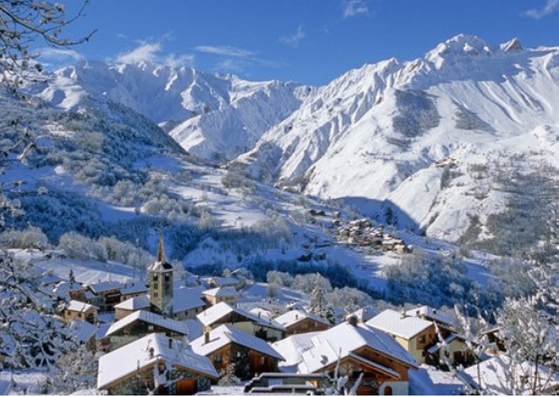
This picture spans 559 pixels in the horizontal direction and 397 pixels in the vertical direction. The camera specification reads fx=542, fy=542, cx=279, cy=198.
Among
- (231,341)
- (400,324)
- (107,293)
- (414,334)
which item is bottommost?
(414,334)

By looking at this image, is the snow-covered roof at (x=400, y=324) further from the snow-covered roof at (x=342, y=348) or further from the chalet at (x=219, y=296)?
the chalet at (x=219, y=296)

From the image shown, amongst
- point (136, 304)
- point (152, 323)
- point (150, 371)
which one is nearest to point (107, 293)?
point (136, 304)

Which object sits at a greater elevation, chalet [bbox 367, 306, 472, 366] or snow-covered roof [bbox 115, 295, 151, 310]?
snow-covered roof [bbox 115, 295, 151, 310]

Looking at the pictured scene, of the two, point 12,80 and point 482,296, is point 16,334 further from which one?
point 482,296

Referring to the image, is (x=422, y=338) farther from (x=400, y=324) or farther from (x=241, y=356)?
(x=241, y=356)

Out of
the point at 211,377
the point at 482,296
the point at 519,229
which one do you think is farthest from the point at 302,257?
the point at 519,229

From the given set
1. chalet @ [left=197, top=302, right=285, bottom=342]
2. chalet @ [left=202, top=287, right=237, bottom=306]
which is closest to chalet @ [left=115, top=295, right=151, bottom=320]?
chalet @ [left=197, top=302, right=285, bottom=342]

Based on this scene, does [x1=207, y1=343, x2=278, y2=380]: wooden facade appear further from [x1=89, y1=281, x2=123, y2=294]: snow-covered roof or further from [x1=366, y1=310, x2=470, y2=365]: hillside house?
[x1=89, y1=281, x2=123, y2=294]: snow-covered roof
